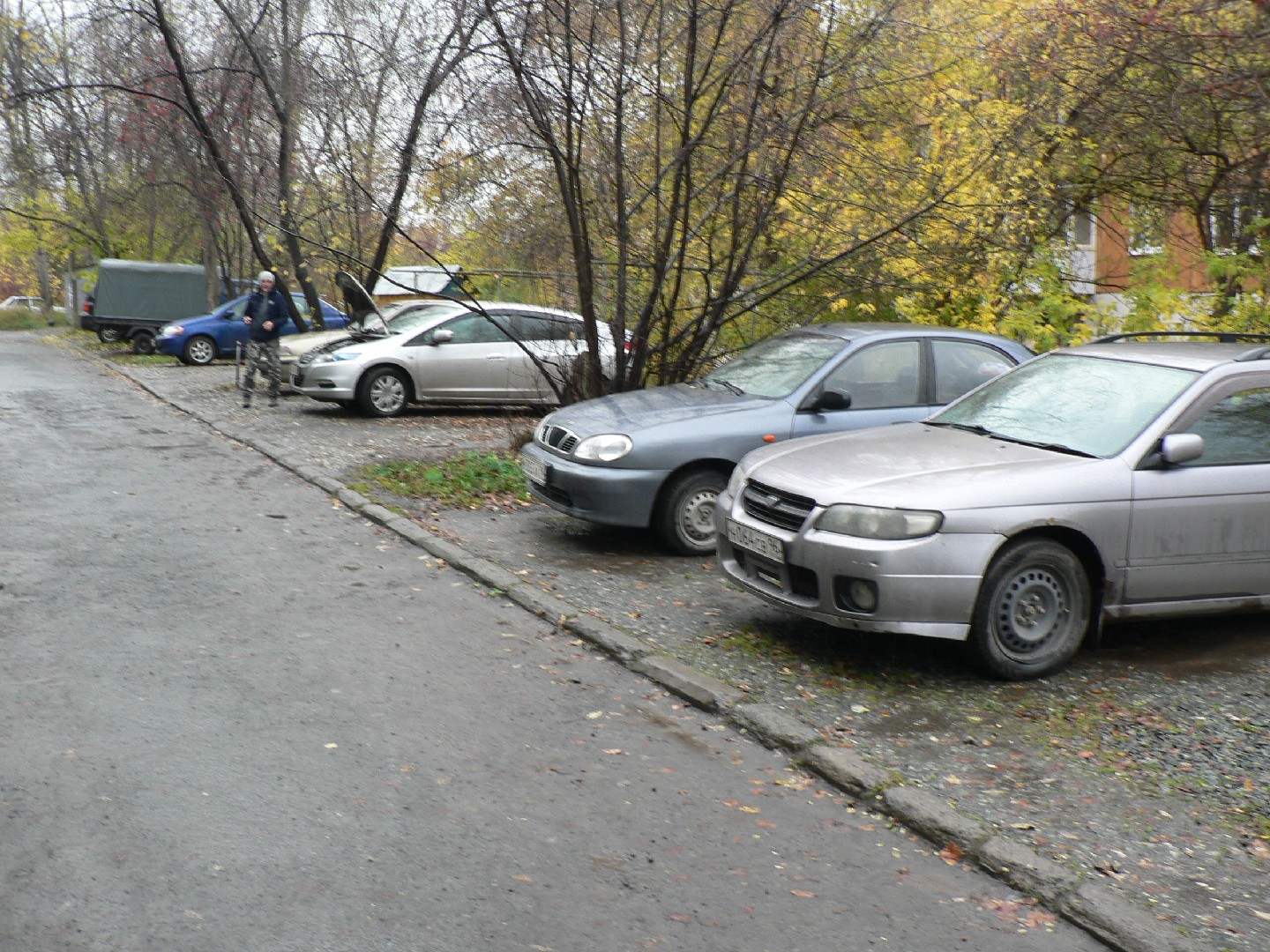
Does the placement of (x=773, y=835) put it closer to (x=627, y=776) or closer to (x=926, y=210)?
(x=627, y=776)

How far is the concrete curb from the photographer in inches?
156

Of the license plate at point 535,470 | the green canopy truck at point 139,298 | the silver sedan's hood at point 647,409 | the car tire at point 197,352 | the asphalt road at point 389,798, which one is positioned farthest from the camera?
the green canopy truck at point 139,298

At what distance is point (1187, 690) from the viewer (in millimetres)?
6230

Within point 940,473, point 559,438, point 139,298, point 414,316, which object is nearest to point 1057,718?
point 940,473

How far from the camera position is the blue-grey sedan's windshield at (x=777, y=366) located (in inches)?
361

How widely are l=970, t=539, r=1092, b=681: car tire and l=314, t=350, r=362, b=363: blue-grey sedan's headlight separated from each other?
12.3 meters

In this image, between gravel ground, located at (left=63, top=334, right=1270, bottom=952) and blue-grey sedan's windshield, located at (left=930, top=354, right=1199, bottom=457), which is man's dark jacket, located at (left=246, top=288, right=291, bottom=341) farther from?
blue-grey sedan's windshield, located at (left=930, top=354, right=1199, bottom=457)

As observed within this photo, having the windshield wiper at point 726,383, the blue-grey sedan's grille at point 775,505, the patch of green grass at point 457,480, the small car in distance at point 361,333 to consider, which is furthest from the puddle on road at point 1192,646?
the small car in distance at point 361,333

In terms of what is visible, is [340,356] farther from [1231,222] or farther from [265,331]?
[1231,222]

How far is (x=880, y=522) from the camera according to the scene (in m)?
6.06

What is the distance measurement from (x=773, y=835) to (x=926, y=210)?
836 cm

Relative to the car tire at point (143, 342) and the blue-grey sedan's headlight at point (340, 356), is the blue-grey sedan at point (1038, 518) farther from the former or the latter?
the car tire at point (143, 342)

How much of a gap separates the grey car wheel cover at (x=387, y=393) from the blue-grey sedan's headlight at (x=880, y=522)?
11724 mm

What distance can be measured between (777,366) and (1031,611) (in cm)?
367
